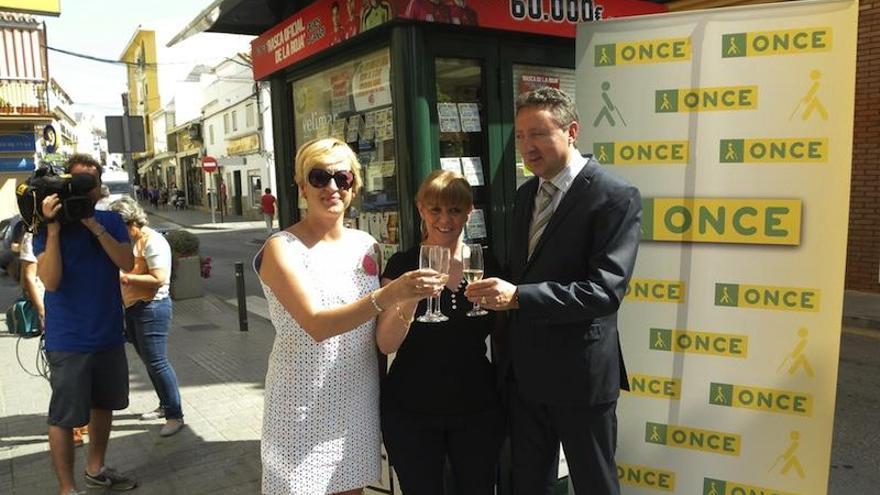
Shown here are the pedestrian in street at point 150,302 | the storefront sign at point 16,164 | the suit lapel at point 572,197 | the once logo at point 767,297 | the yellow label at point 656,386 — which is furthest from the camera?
the storefront sign at point 16,164

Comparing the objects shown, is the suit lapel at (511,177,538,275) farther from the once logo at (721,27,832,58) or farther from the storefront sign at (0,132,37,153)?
the storefront sign at (0,132,37,153)

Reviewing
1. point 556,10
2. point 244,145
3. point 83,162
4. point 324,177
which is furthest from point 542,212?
point 244,145

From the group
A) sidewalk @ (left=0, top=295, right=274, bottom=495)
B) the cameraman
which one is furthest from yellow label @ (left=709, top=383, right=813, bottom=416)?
the cameraman

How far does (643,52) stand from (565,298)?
4.17 feet

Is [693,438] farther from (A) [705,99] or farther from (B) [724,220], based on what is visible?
(A) [705,99]

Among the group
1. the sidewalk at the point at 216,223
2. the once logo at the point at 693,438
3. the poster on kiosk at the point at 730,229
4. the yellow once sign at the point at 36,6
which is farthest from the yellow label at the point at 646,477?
the sidewalk at the point at 216,223

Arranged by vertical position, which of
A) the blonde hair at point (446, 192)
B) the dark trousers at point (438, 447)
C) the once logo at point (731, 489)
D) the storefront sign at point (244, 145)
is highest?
the storefront sign at point (244, 145)

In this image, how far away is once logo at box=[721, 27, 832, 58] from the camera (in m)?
2.31

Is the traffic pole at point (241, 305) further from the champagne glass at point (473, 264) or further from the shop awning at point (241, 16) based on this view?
the champagne glass at point (473, 264)

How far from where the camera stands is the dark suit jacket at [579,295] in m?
1.96

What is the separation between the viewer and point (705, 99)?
2502 millimetres

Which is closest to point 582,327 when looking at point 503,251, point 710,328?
point 710,328

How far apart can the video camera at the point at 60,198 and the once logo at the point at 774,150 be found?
2.99m

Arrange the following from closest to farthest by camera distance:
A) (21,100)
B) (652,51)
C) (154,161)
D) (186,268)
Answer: (652,51)
(186,268)
(21,100)
(154,161)
